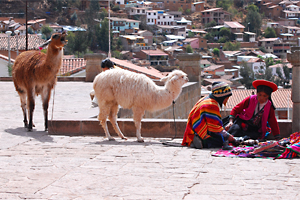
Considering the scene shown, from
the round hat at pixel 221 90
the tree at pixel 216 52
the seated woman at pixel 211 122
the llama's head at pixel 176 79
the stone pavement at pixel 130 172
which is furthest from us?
the tree at pixel 216 52

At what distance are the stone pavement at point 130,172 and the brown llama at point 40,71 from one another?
1.16 meters

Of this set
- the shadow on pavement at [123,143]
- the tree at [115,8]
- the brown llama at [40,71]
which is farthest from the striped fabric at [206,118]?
the tree at [115,8]

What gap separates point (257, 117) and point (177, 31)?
116988mm

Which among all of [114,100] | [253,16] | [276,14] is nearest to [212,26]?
[253,16]

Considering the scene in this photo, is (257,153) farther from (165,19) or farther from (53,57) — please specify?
(165,19)

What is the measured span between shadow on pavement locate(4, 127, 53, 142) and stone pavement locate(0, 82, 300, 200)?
161 millimetres

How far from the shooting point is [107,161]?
17.0 ft

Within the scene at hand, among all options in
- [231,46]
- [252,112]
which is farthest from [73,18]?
[252,112]

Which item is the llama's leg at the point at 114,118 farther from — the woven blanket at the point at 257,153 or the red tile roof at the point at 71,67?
the red tile roof at the point at 71,67

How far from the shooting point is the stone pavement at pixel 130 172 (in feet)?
13.0

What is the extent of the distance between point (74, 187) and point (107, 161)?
3.50 ft

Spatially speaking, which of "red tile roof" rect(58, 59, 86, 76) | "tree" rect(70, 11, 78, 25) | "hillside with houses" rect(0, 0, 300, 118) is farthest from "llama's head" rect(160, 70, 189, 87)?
"tree" rect(70, 11, 78, 25)

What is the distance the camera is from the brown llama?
755cm

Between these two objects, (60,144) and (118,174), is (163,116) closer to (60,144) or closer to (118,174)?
(60,144)
